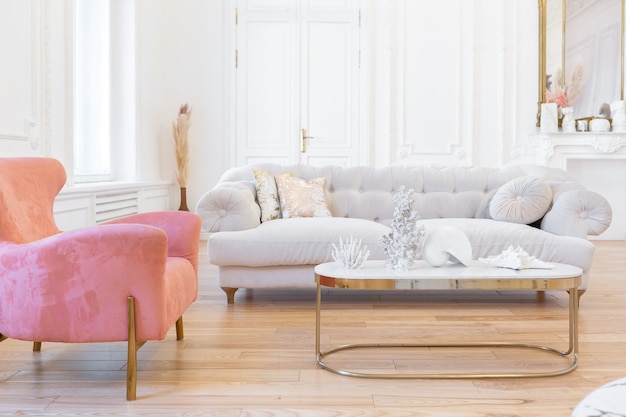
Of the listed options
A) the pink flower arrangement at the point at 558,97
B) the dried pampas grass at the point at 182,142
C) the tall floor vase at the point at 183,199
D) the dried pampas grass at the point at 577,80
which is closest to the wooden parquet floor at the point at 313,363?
the tall floor vase at the point at 183,199

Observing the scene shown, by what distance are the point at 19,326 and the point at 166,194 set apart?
14.9ft

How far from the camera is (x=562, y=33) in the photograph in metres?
6.63

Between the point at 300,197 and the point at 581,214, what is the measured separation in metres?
1.68

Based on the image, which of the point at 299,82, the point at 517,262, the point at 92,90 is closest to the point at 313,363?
the point at 517,262

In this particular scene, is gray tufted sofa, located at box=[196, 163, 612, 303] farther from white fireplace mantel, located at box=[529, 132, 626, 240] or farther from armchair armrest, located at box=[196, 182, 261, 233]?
white fireplace mantel, located at box=[529, 132, 626, 240]

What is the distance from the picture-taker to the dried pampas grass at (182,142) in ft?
21.3

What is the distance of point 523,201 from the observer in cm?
379

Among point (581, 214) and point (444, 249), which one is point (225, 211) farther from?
point (581, 214)

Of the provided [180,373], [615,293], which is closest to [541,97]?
[615,293]

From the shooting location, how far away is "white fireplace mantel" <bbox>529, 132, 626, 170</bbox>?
6.43m

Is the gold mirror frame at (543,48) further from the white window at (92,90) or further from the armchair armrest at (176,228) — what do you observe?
the armchair armrest at (176,228)

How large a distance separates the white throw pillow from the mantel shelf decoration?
11.9 feet

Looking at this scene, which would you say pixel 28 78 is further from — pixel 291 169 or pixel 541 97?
pixel 541 97

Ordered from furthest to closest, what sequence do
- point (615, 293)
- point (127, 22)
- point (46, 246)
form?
point (127, 22) → point (615, 293) → point (46, 246)
